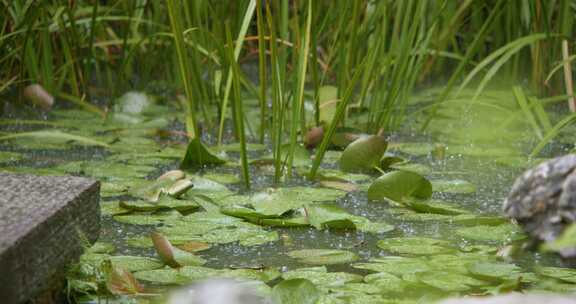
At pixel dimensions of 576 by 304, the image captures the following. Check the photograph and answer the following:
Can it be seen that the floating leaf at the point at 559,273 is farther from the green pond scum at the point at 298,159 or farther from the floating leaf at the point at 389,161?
the floating leaf at the point at 389,161

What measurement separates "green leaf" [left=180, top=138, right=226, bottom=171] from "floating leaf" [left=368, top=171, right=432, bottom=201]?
446mm

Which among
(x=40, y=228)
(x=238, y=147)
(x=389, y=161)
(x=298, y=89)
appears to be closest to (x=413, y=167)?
(x=389, y=161)

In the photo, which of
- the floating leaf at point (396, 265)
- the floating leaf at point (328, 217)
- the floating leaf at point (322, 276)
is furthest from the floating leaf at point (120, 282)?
the floating leaf at point (328, 217)

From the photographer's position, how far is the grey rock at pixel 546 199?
1.47 m

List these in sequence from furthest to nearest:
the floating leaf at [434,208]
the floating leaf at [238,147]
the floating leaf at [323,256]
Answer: the floating leaf at [238,147] < the floating leaf at [434,208] < the floating leaf at [323,256]

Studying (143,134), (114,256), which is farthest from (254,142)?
(114,256)

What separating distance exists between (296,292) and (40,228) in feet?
1.07

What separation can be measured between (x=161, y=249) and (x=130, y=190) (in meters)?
0.49

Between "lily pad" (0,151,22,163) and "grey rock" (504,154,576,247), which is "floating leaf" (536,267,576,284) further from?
"lily pad" (0,151,22,163)

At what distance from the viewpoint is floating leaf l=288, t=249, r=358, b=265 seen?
1.47 m

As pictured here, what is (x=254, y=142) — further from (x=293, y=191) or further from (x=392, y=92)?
(x=293, y=191)

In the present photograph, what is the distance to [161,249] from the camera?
142cm

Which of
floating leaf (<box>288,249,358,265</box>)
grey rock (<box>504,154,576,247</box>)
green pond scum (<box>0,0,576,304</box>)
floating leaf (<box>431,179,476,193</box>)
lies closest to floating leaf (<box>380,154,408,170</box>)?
green pond scum (<box>0,0,576,304</box>)

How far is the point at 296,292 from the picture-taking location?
1231 millimetres
